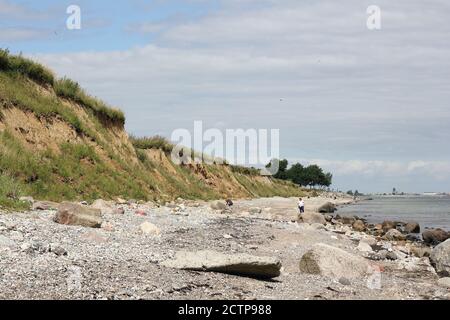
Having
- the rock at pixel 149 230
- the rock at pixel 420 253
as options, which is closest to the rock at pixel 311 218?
the rock at pixel 420 253

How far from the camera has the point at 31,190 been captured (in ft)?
63.3

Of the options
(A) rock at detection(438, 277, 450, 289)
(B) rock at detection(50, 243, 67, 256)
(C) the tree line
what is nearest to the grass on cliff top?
(B) rock at detection(50, 243, 67, 256)

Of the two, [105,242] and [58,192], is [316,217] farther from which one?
[105,242]

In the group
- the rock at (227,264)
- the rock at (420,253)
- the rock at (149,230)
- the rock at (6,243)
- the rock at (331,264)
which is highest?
→ the rock at (6,243)

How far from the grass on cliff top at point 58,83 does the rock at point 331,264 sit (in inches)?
741

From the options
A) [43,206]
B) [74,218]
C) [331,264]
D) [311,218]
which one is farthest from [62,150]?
[331,264]

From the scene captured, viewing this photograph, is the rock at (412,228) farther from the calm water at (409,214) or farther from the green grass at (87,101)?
the green grass at (87,101)

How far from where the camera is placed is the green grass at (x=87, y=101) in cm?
2814

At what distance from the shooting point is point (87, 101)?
30.1m

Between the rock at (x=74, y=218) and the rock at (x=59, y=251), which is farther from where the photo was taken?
the rock at (x=74, y=218)

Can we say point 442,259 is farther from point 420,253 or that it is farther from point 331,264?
point 331,264

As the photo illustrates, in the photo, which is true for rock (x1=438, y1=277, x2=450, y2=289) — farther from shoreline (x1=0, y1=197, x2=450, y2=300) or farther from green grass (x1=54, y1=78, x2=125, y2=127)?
green grass (x1=54, y1=78, x2=125, y2=127)

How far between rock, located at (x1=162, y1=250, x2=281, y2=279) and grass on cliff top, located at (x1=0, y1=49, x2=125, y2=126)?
62.1 feet
